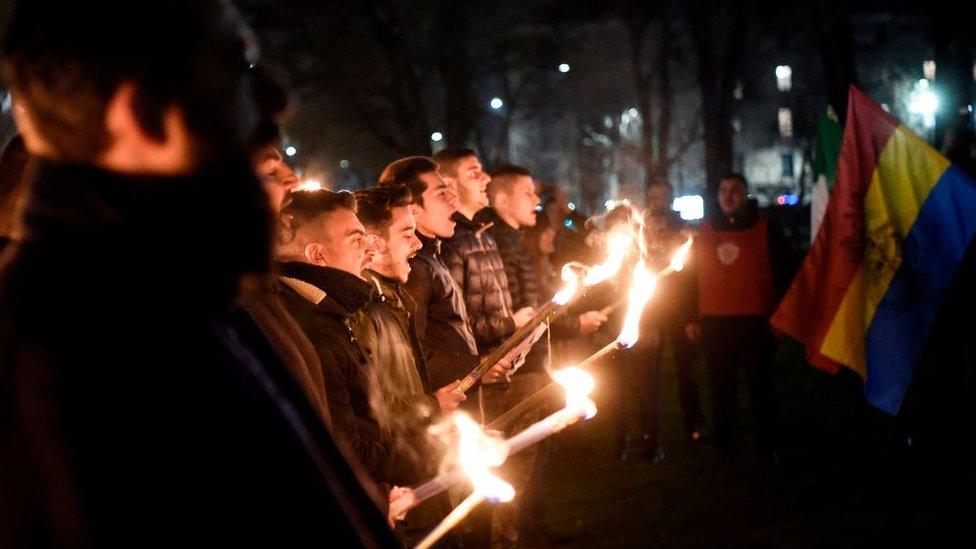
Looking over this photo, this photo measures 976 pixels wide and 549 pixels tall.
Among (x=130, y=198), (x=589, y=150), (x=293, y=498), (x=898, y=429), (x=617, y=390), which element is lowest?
(x=898, y=429)

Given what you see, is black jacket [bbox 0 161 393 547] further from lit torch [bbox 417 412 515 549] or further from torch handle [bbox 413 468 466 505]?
torch handle [bbox 413 468 466 505]

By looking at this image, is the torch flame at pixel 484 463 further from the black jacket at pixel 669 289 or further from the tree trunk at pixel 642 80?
the tree trunk at pixel 642 80

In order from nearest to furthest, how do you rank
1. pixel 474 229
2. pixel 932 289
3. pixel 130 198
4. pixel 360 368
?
pixel 130 198 → pixel 360 368 → pixel 474 229 → pixel 932 289

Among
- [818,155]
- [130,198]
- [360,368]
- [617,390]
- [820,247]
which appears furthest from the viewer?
[818,155]

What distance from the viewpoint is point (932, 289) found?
825cm

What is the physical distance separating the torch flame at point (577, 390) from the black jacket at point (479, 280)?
2.92m

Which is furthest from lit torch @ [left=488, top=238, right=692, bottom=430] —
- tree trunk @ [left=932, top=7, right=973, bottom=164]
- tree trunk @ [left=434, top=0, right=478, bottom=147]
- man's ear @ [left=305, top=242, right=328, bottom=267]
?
tree trunk @ [left=434, top=0, right=478, bottom=147]

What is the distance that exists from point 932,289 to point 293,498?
25.2 ft

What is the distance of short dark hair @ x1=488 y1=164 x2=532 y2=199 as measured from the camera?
7.49 m

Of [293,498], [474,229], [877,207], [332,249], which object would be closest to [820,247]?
[877,207]

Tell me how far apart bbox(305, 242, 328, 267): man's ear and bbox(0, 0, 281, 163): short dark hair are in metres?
2.78

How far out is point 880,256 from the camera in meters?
8.42

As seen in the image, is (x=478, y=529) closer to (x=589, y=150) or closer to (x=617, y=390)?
(x=617, y=390)

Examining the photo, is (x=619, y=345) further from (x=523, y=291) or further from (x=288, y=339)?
(x=523, y=291)
